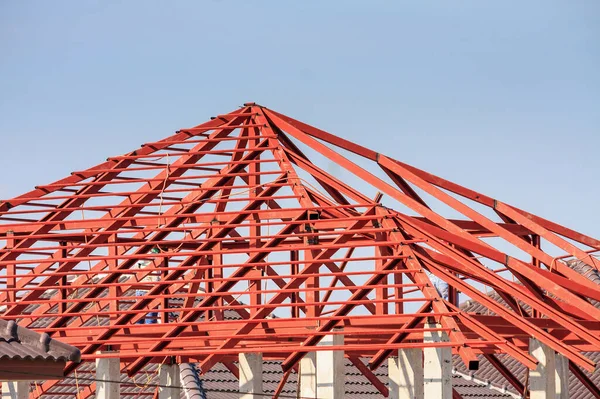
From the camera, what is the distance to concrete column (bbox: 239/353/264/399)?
21469mm

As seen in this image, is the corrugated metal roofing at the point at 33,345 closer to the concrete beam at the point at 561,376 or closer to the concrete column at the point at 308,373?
the concrete column at the point at 308,373

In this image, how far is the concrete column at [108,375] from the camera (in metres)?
20.5

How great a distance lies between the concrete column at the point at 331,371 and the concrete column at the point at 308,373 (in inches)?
47.7

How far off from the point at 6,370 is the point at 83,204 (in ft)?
44.4

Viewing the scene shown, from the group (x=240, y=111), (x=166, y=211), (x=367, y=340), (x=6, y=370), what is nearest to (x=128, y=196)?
(x=166, y=211)

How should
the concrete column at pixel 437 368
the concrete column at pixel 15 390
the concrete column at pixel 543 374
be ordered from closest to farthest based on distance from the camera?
1. the concrete column at pixel 437 368
2. the concrete column at pixel 15 390
3. the concrete column at pixel 543 374

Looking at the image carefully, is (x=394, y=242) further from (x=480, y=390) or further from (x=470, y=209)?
(x=480, y=390)

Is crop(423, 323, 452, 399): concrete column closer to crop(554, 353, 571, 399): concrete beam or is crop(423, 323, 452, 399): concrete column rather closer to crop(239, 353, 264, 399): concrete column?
crop(239, 353, 264, 399): concrete column

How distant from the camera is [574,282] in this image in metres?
22.3

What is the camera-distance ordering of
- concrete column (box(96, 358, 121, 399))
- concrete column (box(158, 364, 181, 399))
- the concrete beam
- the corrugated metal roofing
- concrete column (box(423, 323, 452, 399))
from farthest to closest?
concrete column (box(158, 364, 181, 399))
the concrete beam
concrete column (box(96, 358, 121, 399))
concrete column (box(423, 323, 452, 399))
the corrugated metal roofing

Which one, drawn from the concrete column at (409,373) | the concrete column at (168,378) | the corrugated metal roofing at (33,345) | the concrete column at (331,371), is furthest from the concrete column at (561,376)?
→ the corrugated metal roofing at (33,345)

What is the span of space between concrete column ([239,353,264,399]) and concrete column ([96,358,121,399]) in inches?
86.6

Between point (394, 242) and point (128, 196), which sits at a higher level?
point (128, 196)

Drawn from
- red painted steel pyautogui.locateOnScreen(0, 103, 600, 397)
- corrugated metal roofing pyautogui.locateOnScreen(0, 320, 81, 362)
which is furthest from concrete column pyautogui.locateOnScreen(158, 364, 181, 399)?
corrugated metal roofing pyautogui.locateOnScreen(0, 320, 81, 362)
